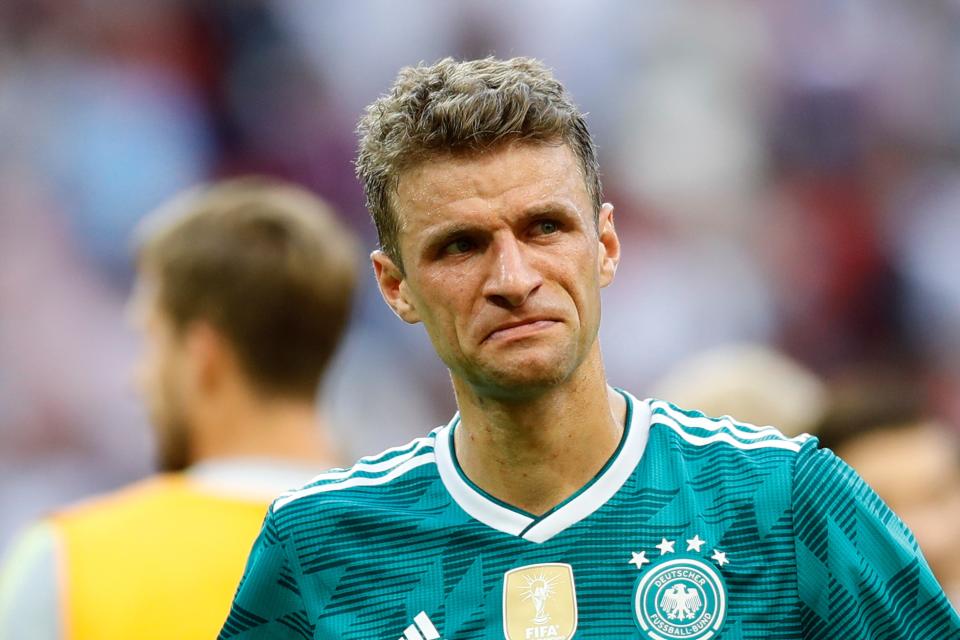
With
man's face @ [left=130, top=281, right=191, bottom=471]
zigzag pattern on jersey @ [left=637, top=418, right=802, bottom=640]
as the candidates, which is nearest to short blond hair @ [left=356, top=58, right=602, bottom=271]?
zigzag pattern on jersey @ [left=637, top=418, right=802, bottom=640]

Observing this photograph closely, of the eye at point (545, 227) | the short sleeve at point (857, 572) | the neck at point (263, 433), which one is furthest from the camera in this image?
the neck at point (263, 433)

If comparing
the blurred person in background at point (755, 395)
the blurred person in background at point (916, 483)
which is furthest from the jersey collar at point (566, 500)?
the blurred person in background at point (755, 395)

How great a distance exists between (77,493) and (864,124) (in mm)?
5667

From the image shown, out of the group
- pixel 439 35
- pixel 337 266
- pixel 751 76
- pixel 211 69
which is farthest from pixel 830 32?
pixel 337 266

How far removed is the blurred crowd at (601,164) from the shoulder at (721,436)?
5.83m

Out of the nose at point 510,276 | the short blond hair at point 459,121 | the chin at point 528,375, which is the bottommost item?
the chin at point 528,375

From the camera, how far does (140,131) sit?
919 centimetres

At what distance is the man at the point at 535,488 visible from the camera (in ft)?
8.17

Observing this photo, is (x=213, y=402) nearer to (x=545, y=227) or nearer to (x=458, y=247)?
(x=458, y=247)

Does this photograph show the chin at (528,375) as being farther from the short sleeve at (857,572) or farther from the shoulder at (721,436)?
the short sleeve at (857,572)

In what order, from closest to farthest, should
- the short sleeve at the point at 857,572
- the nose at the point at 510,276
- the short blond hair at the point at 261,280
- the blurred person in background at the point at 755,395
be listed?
the short sleeve at the point at 857,572
the nose at the point at 510,276
the short blond hair at the point at 261,280
the blurred person in background at the point at 755,395

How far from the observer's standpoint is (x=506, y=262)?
2.61 meters

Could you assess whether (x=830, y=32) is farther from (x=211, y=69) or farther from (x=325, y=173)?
(x=211, y=69)

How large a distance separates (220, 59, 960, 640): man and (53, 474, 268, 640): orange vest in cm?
55
